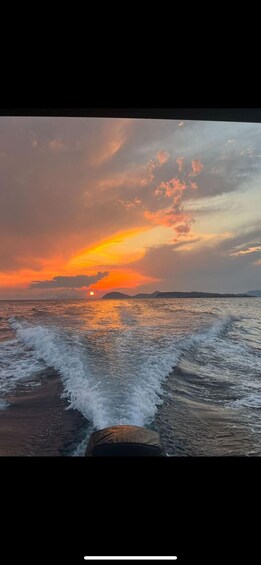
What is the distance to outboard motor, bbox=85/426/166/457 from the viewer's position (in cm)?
190

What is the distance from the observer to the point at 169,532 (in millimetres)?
1501

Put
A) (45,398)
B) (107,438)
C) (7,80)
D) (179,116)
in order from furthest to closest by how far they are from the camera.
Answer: (45,398) < (107,438) < (179,116) < (7,80)

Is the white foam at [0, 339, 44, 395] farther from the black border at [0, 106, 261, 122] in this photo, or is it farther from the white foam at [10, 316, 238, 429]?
the black border at [0, 106, 261, 122]

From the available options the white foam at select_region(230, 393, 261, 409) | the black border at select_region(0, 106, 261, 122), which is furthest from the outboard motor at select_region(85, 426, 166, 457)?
the white foam at select_region(230, 393, 261, 409)

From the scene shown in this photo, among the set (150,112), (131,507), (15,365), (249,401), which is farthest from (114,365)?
(150,112)

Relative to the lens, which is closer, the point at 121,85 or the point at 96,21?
the point at 96,21

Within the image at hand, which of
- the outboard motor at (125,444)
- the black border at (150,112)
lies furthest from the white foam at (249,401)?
the black border at (150,112)

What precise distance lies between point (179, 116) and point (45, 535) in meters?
1.98

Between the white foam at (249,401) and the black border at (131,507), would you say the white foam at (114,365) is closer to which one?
the white foam at (249,401)

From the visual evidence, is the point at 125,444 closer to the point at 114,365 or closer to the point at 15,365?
the point at 114,365

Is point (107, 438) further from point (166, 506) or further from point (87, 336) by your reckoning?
point (87, 336)

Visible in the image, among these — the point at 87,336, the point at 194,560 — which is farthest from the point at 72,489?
the point at 87,336

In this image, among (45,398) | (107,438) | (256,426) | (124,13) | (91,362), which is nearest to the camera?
(124,13)

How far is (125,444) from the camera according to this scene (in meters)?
1.93
